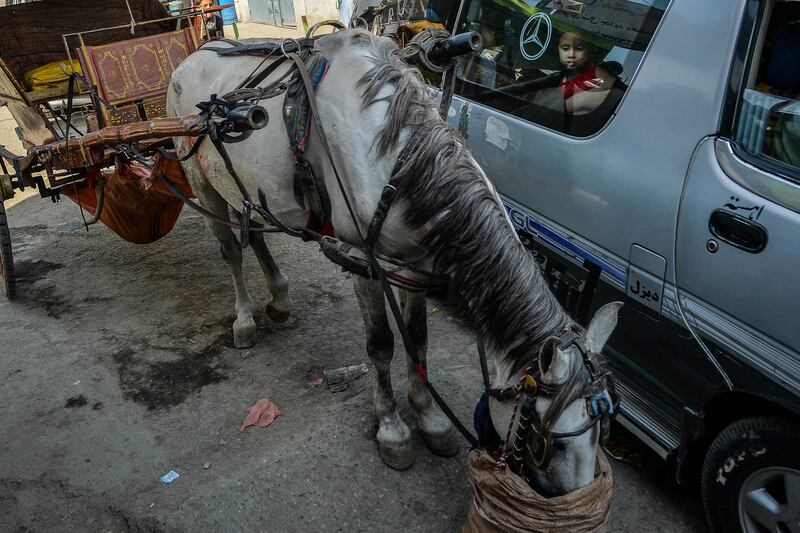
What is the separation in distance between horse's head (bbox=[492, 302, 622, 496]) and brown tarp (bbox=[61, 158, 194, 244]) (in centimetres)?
303

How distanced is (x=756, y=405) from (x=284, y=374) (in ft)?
8.39

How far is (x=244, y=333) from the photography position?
4012mm

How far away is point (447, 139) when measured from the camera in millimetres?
2238

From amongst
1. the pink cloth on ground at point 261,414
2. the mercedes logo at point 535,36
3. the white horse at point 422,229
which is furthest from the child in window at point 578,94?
the pink cloth on ground at point 261,414

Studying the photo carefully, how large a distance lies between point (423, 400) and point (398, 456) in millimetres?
302

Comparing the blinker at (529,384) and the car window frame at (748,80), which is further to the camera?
the car window frame at (748,80)

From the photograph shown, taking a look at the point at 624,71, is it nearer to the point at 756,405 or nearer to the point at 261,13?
the point at 756,405

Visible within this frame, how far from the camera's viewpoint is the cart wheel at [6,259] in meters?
4.57

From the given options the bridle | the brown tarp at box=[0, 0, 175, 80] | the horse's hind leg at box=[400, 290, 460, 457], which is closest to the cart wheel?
the brown tarp at box=[0, 0, 175, 80]

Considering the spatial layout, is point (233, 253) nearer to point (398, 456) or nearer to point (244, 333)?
point (244, 333)

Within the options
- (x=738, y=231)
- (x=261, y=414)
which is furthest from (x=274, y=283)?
(x=738, y=231)

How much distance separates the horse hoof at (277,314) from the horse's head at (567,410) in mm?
2582

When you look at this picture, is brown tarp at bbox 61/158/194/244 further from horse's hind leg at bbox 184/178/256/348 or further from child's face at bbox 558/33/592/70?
child's face at bbox 558/33/592/70

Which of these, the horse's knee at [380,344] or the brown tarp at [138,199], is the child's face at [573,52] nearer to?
the horse's knee at [380,344]
